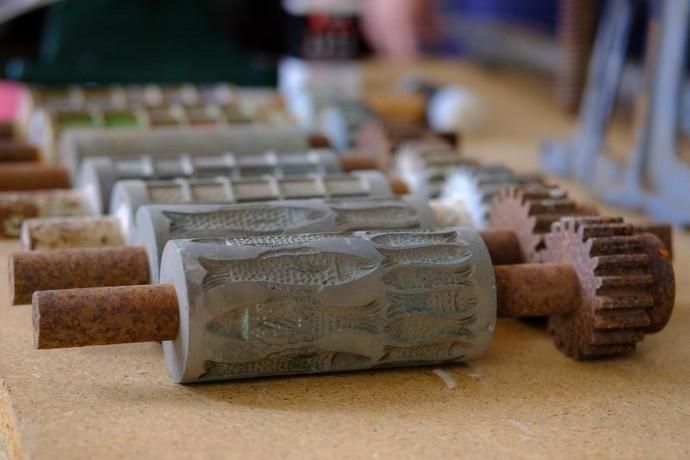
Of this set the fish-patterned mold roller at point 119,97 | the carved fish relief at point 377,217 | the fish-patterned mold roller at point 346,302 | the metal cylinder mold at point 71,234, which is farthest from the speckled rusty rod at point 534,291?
the fish-patterned mold roller at point 119,97

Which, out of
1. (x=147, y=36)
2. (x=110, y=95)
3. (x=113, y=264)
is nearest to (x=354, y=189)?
(x=113, y=264)

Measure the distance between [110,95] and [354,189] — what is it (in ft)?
5.83

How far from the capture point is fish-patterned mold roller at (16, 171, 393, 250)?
1.91 metres

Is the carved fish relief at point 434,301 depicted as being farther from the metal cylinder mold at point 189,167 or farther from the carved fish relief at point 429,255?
the metal cylinder mold at point 189,167

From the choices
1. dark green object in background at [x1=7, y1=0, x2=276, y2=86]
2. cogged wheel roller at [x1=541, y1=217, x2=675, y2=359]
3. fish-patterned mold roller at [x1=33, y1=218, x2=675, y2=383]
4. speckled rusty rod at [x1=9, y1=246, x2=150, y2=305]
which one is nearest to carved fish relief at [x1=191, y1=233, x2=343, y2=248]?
fish-patterned mold roller at [x1=33, y1=218, x2=675, y2=383]

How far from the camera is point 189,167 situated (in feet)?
7.39

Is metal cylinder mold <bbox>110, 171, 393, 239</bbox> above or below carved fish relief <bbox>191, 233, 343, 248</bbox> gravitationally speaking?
below

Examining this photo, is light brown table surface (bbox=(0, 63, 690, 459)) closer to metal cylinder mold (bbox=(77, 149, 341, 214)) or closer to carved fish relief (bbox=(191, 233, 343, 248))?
carved fish relief (bbox=(191, 233, 343, 248))

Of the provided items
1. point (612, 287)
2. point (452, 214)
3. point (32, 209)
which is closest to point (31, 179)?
point (32, 209)

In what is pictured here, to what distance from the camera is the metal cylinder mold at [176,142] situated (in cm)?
251

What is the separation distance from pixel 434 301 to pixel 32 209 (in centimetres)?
102

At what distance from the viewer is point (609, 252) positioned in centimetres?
162

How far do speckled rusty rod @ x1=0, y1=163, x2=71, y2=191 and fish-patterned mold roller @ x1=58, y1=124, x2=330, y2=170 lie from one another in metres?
0.04

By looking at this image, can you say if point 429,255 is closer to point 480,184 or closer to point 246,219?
point 246,219
